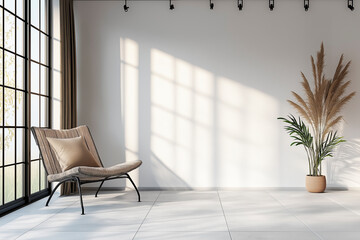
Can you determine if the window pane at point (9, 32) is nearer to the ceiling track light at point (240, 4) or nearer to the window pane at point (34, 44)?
the window pane at point (34, 44)

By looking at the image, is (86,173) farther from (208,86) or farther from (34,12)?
(208,86)

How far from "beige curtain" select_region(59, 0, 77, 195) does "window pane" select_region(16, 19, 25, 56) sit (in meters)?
0.65

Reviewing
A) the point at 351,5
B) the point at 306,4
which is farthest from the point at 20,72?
the point at 351,5

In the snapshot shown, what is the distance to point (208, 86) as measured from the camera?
5.14 meters

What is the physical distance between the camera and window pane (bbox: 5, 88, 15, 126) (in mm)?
3762

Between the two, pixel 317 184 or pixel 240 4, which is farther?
pixel 240 4

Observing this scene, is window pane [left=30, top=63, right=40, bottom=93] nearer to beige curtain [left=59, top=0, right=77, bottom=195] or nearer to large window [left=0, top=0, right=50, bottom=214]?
large window [left=0, top=0, right=50, bottom=214]

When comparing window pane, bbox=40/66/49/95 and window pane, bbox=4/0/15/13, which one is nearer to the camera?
window pane, bbox=4/0/15/13

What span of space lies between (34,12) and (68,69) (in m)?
0.76

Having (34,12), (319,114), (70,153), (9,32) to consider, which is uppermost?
(34,12)

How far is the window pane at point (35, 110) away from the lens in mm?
4403

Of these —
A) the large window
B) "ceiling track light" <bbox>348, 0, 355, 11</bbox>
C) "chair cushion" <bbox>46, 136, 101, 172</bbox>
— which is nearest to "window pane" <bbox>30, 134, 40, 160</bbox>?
the large window

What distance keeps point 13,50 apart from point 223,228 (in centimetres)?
259

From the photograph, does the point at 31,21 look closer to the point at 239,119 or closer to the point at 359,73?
the point at 239,119
